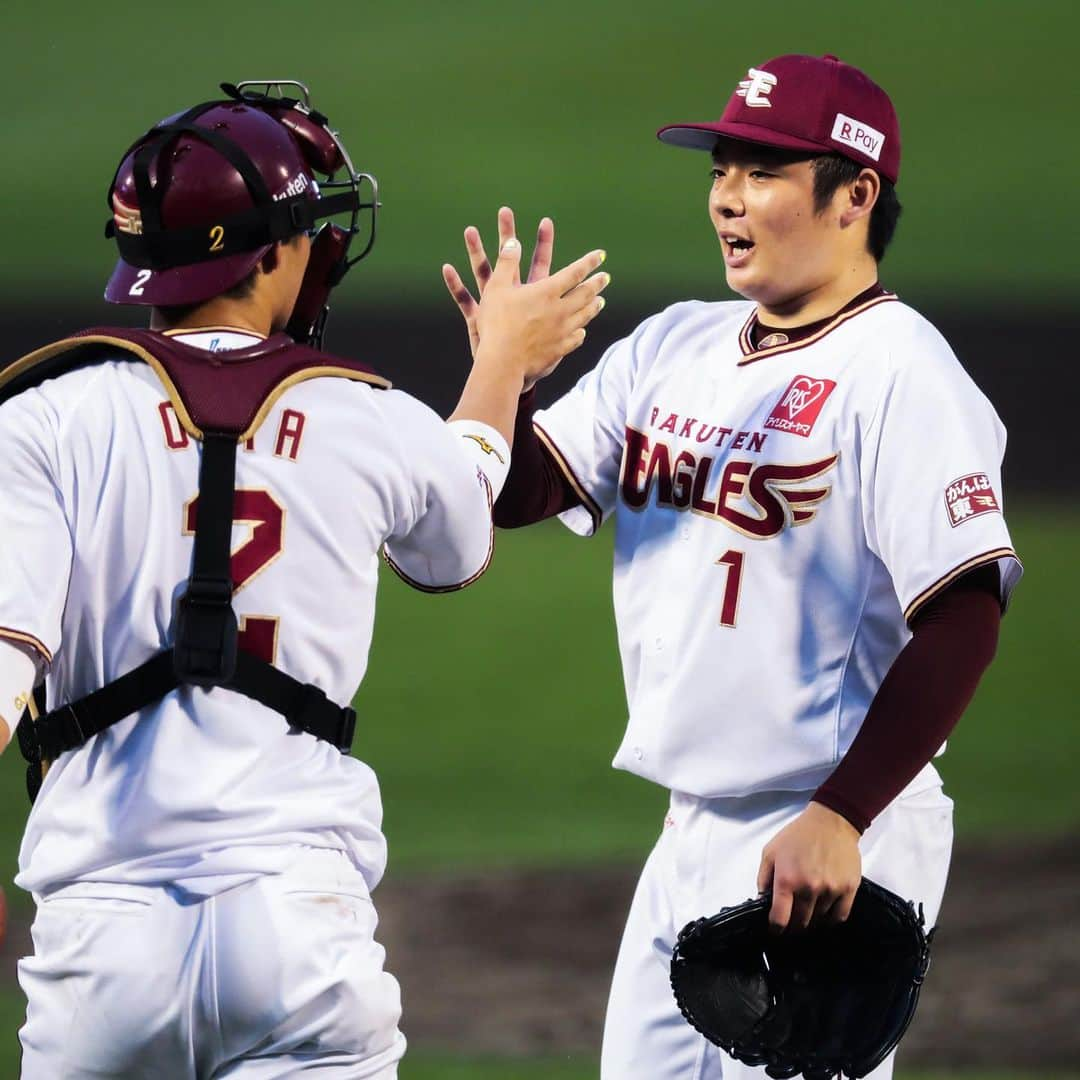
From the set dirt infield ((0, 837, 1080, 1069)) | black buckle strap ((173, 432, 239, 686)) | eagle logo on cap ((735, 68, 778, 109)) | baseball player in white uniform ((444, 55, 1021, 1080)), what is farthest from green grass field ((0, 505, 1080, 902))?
black buckle strap ((173, 432, 239, 686))

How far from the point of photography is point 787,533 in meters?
2.80

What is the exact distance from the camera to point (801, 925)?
247 cm

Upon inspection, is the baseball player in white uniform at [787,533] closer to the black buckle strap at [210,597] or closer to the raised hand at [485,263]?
the raised hand at [485,263]

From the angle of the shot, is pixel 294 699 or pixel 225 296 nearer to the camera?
pixel 294 699

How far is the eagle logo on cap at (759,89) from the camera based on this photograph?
2.93 meters

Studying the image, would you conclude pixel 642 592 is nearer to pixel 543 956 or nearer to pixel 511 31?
pixel 543 956

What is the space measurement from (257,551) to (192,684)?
7.0 inches

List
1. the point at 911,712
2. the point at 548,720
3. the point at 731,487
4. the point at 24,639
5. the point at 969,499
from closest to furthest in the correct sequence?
the point at 24,639 < the point at 911,712 < the point at 969,499 < the point at 731,487 < the point at 548,720

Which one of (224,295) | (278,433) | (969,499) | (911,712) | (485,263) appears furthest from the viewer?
(485,263)

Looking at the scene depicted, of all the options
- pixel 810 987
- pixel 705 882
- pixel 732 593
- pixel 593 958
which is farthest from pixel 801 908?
pixel 593 958

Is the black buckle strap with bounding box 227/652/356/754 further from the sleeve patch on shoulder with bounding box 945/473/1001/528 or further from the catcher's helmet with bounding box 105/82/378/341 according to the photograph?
the sleeve patch on shoulder with bounding box 945/473/1001/528

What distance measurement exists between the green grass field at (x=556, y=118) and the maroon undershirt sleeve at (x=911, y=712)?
9.23 meters

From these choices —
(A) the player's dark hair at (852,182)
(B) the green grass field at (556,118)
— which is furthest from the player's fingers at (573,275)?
(B) the green grass field at (556,118)

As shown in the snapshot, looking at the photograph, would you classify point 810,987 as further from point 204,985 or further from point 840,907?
point 204,985
